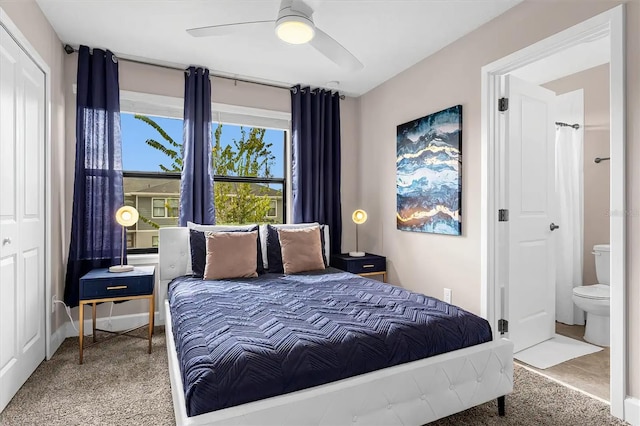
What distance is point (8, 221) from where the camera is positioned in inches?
80.6

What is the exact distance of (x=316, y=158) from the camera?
400 cm

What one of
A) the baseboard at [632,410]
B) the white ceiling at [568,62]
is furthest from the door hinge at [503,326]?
the white ceiling at [568,62]

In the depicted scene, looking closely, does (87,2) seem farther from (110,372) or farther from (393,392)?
(393,392)

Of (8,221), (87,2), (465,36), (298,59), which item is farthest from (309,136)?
(8,221)

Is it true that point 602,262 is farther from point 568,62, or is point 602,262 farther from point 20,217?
point 20,217

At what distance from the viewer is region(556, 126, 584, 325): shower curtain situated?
3.54 meters

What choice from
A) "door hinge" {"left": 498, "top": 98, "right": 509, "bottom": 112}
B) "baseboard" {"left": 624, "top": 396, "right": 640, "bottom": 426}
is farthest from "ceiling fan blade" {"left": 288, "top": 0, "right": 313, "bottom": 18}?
"baseboard" {"left": 624, "top": 396, "right": 640, "bottom": 426}

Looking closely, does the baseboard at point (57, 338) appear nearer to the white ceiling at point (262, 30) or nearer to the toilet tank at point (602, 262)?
the white ceiling at point (262, 30)

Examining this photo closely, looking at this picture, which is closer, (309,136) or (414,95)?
(414,95)

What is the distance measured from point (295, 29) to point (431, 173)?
5.95 ft

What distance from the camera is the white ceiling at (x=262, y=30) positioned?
7.98ft

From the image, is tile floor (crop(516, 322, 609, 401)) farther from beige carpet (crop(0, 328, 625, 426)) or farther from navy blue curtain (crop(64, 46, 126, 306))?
navy blue curtain (crop(64, 46, 126, 306))

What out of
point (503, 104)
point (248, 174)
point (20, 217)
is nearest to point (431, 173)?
point (503, 104)

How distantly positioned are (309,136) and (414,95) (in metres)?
1.20
